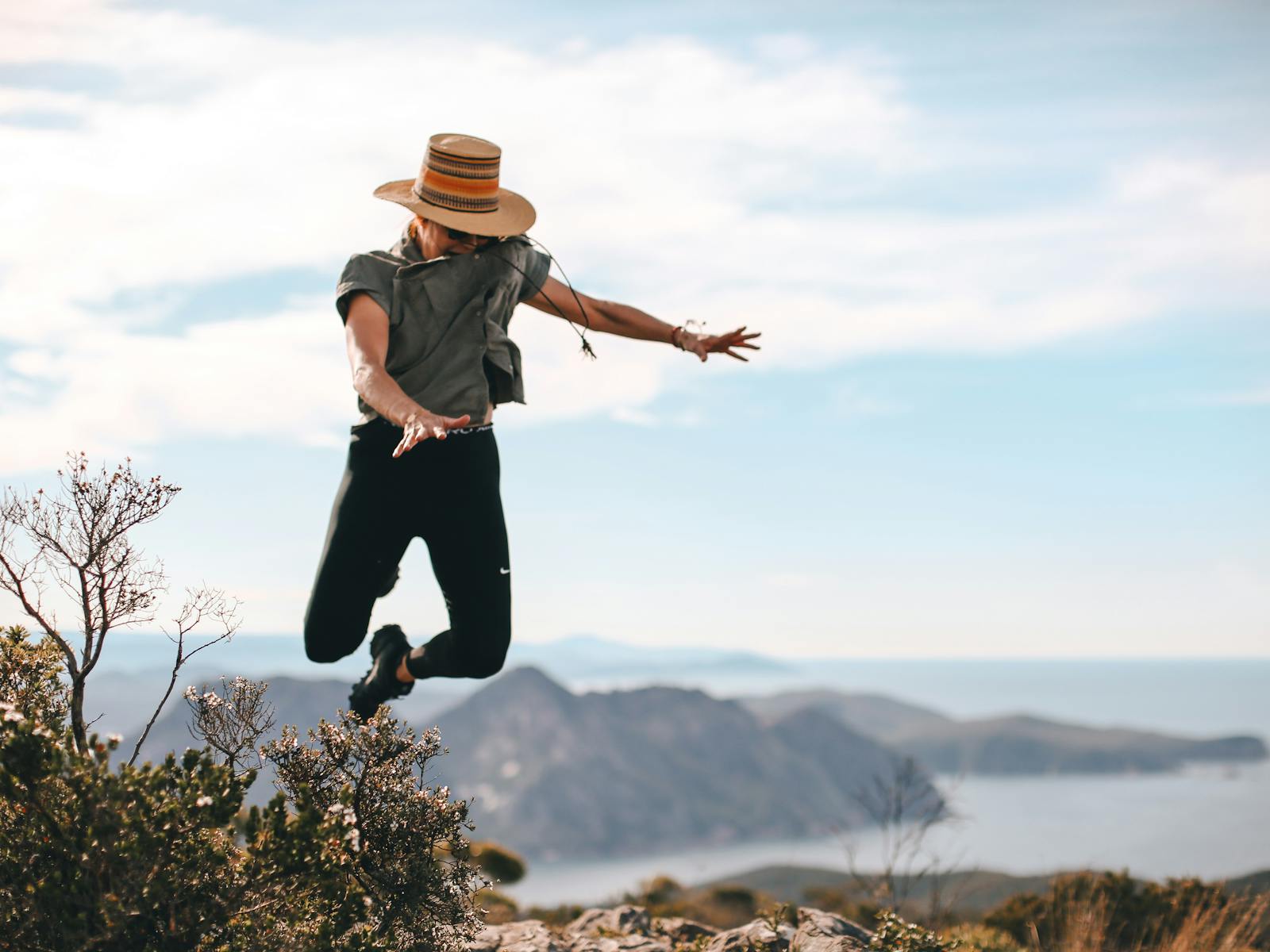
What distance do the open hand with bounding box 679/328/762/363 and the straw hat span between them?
1.20 meters

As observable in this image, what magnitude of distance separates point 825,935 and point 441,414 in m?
4.02

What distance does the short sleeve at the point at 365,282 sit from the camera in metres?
5.47

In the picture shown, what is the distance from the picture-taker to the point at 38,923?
15.0ft

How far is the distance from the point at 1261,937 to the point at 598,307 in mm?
9505

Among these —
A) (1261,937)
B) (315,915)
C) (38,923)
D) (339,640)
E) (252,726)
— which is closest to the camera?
(38,923)

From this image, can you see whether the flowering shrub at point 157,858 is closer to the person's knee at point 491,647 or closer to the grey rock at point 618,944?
the person's knee at point 491,647

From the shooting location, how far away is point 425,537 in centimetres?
587

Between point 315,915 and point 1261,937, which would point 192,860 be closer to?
point 315,915

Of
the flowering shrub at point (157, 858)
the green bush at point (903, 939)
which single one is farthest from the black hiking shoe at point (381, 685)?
the green bush at point (903, 939)

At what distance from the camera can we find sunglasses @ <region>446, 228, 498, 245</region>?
5.80 metres

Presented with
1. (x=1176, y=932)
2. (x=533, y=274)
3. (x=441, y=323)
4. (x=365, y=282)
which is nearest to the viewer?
(x=365, y=282)

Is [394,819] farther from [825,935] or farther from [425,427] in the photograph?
[825,935]

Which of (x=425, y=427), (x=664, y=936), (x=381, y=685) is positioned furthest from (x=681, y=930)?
(x=425, y=427)

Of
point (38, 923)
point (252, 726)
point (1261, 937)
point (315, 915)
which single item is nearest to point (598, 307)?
point (252, 726)
